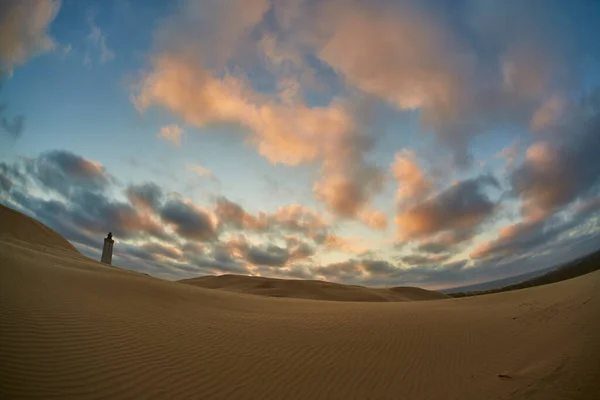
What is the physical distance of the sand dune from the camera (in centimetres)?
3853

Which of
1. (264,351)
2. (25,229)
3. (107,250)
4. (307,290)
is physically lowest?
(264,351)

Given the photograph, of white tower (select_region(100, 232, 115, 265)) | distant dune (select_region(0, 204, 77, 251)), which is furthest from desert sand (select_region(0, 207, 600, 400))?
distant dune (select_region(0, 204, 77, 251))

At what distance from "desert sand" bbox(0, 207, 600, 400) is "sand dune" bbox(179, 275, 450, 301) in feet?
91.5

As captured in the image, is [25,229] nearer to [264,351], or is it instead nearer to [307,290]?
[307,290]

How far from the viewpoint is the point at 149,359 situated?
231 inches

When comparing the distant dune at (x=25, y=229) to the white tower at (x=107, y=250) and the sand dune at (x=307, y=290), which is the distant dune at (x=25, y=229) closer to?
the white tower at (x=107, y=250)

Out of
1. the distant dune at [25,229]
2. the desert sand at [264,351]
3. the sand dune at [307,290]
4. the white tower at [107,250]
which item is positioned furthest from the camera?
the sand dune at [307,290]

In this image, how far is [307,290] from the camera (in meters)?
41.5

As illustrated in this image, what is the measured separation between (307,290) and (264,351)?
1407 inches

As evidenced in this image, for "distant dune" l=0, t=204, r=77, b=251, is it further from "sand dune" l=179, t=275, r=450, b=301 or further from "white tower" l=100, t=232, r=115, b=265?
"sand dune" l=179, t=275, r=450, b=301

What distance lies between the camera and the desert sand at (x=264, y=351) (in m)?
5.09

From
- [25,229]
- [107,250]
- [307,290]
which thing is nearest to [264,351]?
[107,250]

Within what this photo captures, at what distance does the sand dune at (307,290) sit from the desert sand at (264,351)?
2789cm

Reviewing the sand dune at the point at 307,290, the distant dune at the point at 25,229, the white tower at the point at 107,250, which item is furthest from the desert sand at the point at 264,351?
the distant dune at the point at 25,229
